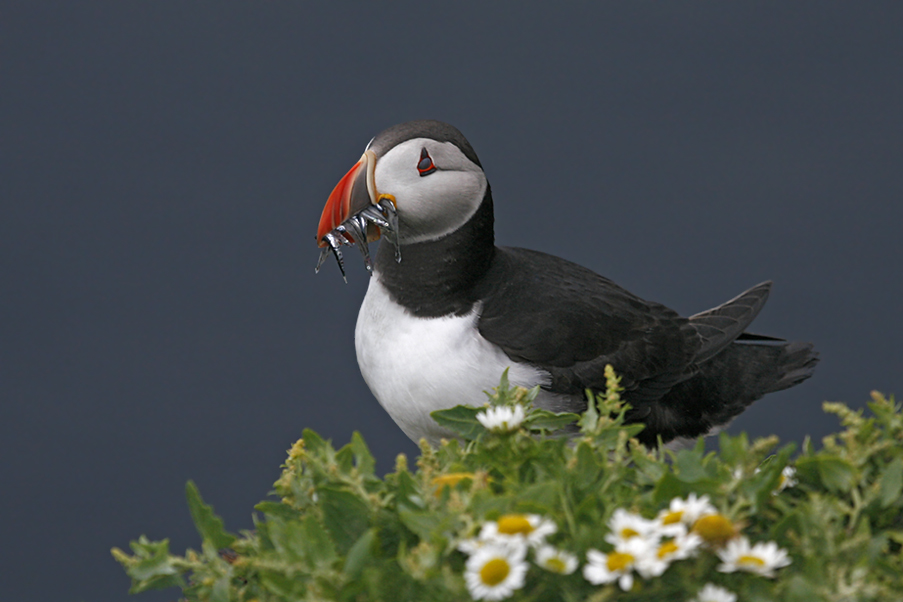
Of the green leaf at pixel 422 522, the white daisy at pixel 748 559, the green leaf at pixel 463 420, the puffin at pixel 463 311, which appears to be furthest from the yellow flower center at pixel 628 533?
the puffin at pixel 463 311

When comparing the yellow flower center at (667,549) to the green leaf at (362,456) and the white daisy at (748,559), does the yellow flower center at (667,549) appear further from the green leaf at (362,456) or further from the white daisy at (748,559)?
the green leaf at (362,456)

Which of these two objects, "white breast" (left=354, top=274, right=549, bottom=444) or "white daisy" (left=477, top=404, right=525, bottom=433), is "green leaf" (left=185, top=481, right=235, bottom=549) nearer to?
"white daisy" (left=477, top=404, right=525, bottom=433)

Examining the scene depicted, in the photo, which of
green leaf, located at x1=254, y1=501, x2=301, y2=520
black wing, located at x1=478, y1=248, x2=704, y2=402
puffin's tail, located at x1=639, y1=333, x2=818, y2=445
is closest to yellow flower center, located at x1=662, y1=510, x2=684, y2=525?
green leaf, located at x1=254, y1=501, x2=301, y2=520

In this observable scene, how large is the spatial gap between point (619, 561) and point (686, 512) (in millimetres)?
Answer: 119

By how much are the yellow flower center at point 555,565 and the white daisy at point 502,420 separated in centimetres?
34

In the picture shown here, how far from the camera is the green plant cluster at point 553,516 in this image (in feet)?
3.69

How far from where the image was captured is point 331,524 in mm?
1301

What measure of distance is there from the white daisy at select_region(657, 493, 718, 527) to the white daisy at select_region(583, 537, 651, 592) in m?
0.06

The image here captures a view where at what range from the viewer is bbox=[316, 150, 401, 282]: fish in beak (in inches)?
86.5

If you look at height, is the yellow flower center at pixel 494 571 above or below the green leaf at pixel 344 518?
above

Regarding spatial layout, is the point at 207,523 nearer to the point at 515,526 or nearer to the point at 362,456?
the point at 362,456

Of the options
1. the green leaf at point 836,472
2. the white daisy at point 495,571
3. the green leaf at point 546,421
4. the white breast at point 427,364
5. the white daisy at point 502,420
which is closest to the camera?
the white daisy at point 495,571

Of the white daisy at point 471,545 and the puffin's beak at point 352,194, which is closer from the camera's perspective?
the white daisy at point 471,545

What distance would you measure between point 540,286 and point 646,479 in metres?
1.14
